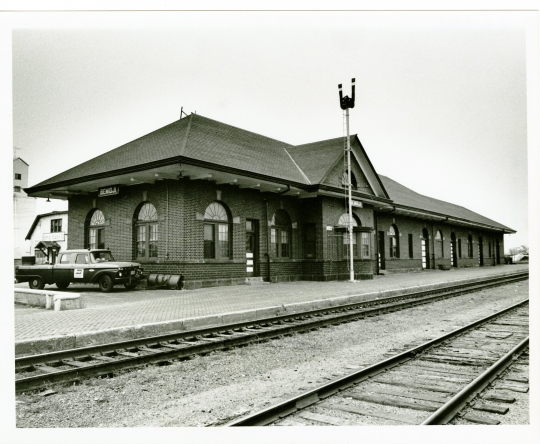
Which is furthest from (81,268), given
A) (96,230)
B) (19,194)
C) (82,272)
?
(19,194)

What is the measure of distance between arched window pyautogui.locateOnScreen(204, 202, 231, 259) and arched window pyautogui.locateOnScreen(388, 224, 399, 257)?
14.3m

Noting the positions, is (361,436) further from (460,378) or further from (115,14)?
(115,14)

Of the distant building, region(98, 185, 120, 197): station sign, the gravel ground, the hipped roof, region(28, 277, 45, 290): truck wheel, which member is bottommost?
the gravel ground

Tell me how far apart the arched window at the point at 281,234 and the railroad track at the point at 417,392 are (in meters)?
13.2

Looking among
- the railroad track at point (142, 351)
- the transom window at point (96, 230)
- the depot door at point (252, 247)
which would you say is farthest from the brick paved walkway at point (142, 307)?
the depot door at point (252, 247)

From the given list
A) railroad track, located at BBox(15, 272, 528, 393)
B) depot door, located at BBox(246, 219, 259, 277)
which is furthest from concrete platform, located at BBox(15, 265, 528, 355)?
depot door, located at BBox(246, 219, 259, 277)

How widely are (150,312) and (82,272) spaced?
6417 millimetres

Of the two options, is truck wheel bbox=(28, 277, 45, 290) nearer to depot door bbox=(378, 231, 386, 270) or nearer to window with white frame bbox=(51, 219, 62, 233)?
window with white frame bbox=(51, 219, 62, 233)

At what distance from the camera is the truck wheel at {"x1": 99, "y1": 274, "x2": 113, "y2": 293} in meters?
15.6

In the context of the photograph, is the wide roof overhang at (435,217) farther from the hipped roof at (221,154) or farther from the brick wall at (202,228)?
the brick wall at (202,228)

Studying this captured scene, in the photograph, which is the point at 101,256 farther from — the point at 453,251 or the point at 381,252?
the point at 453,251

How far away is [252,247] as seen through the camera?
19.7 meters

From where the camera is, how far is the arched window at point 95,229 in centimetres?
1933

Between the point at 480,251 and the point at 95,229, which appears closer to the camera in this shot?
the point at 95,229
